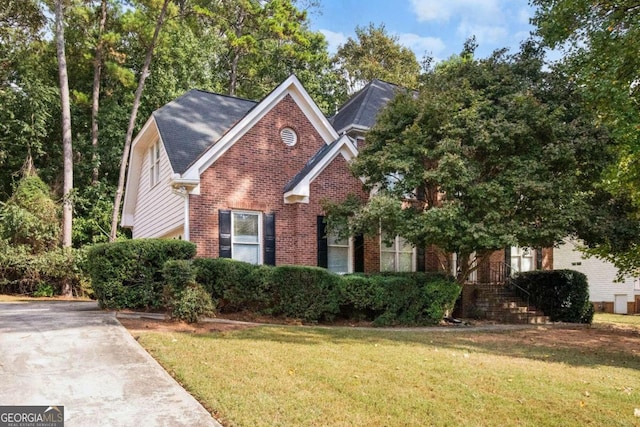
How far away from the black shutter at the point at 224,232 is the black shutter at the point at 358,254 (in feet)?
12.1

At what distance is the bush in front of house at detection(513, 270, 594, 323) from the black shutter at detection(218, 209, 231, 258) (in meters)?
10.3

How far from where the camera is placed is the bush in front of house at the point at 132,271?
10.6m

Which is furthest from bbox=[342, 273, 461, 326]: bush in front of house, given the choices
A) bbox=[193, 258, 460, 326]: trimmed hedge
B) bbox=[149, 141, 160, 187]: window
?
bbox=[149, 141, 160, 187]: window

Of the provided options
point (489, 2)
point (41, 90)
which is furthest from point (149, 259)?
point (41, 90)

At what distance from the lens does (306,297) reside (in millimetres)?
11484

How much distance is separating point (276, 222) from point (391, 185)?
11.5 ft

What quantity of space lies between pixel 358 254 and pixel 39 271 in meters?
12.4

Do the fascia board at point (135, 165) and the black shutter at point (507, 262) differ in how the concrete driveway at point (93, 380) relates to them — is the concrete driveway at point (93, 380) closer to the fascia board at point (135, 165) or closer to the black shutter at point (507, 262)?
the fascia board at point (135, 165)

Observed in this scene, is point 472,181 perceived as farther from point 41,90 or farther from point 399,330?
point 41,90

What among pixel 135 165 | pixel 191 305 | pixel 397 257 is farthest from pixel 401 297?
pixel 135 165

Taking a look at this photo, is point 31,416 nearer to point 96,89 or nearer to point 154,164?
point 154,164

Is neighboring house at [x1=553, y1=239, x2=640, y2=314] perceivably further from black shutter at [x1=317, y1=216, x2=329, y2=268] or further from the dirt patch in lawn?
black shutter at [x1=317, y1=216, x2=329, y2=268]

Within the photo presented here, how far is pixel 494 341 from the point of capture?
10.1 metres

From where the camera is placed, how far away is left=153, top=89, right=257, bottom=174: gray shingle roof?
1412cm
